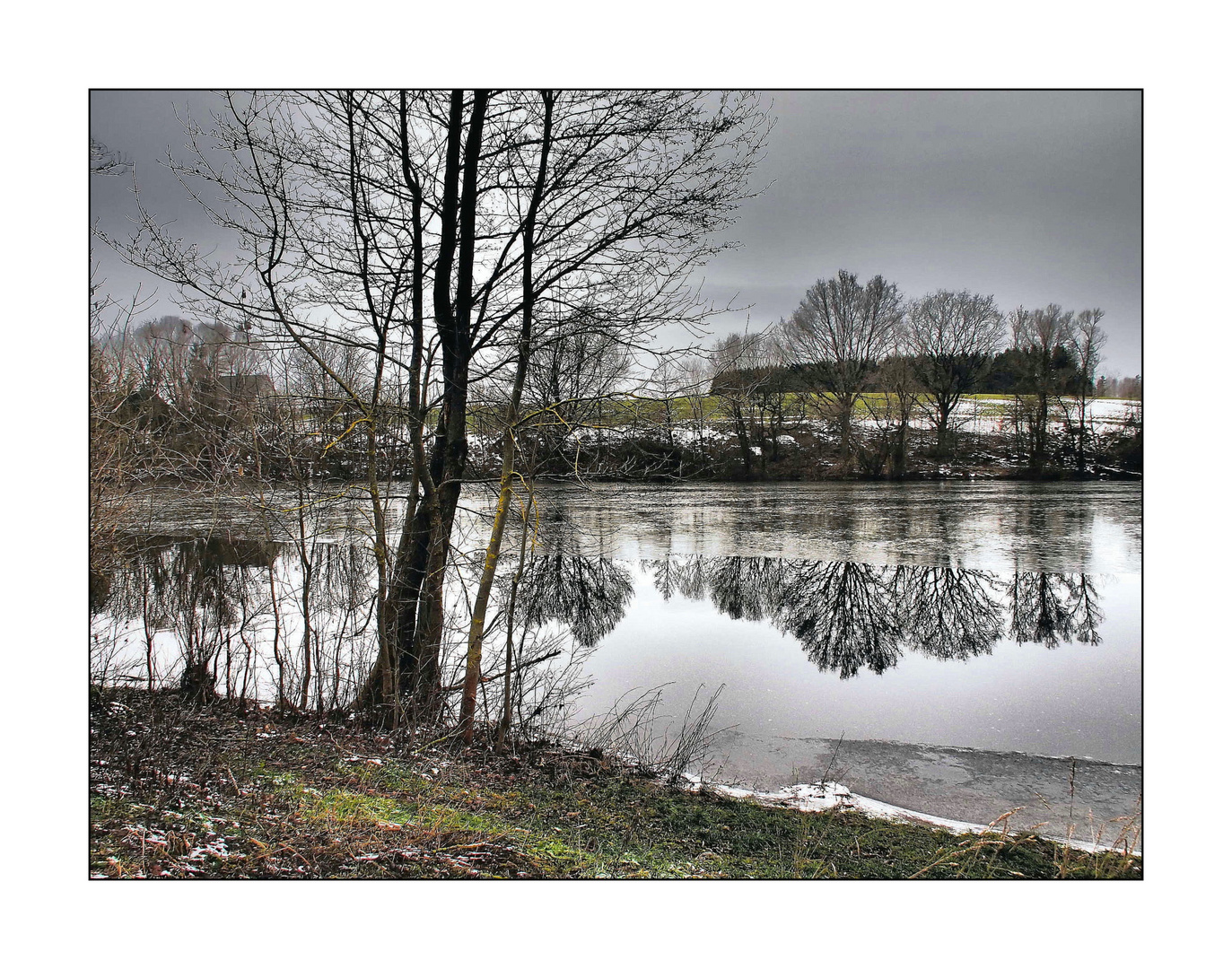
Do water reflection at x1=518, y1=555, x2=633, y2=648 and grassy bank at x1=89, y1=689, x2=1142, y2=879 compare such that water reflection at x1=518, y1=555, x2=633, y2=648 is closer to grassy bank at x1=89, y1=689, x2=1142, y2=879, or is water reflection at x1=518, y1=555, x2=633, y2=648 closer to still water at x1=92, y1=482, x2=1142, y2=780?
still water at x1=92, y1=482, x2=1142, y2=780

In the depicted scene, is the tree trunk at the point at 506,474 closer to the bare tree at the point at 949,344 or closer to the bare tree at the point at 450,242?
the bare tree at the point at 450,242

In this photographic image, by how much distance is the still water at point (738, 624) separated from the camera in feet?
13.8

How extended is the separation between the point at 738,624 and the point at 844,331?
9.55 ft

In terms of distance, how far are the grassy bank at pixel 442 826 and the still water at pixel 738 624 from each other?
0.79 m

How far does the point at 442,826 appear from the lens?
112 inches

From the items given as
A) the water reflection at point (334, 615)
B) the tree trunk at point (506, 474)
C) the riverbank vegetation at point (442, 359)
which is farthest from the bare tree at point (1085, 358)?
the tree trunk at point (506, 474)

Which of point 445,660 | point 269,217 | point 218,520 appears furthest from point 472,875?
point 269,217

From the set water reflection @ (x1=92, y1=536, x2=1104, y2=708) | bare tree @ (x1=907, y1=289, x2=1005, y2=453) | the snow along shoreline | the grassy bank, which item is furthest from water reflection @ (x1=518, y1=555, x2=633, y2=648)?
bare tree @ (x1=907, y1=289, x2=1005, y2=453)

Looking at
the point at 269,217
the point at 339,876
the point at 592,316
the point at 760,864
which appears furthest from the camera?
the point at 592,316

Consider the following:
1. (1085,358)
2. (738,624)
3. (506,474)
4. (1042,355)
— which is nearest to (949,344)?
(1042,355)

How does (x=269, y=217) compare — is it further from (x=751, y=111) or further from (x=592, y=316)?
(x=751, y=111)

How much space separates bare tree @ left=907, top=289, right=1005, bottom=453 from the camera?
16.1 ft

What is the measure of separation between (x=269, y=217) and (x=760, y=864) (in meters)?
4.71

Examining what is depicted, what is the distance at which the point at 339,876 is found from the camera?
2473 millimetres
